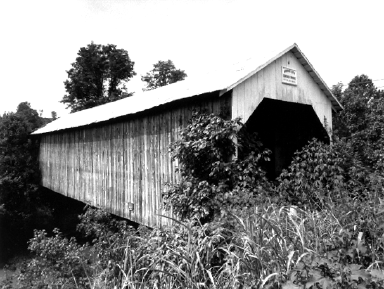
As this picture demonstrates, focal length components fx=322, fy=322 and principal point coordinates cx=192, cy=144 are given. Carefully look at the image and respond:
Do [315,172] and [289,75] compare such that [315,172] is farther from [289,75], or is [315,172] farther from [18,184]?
[18,184]

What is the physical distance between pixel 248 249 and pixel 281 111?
20.3ft

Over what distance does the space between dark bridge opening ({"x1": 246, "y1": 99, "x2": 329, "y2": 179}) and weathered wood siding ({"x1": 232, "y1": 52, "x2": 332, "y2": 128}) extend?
0.34 m

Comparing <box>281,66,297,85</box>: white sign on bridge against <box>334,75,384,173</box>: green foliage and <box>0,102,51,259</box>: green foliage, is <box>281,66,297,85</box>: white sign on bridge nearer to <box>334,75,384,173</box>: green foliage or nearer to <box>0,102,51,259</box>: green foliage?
<box>334,75,384,173</box>: green foliage

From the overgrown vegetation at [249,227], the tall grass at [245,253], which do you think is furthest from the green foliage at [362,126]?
the tall grass at [245,253]

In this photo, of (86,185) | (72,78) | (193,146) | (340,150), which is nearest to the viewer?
(193,146)

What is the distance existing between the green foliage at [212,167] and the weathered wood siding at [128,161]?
0.52 metres

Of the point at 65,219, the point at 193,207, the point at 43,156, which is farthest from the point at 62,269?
the point at 65,219

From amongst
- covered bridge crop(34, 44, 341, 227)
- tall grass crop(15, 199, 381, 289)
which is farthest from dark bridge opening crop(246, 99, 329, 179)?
tall grass crop(15, 199, 381, 289)

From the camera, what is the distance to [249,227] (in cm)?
330

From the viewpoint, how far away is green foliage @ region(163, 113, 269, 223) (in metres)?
5.25

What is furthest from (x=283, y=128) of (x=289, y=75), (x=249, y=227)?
(x=249, y=227)

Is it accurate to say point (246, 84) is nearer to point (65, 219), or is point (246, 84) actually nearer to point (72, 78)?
point (65, 219)

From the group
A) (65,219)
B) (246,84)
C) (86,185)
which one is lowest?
(65,219)

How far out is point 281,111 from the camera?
8.55 meters
